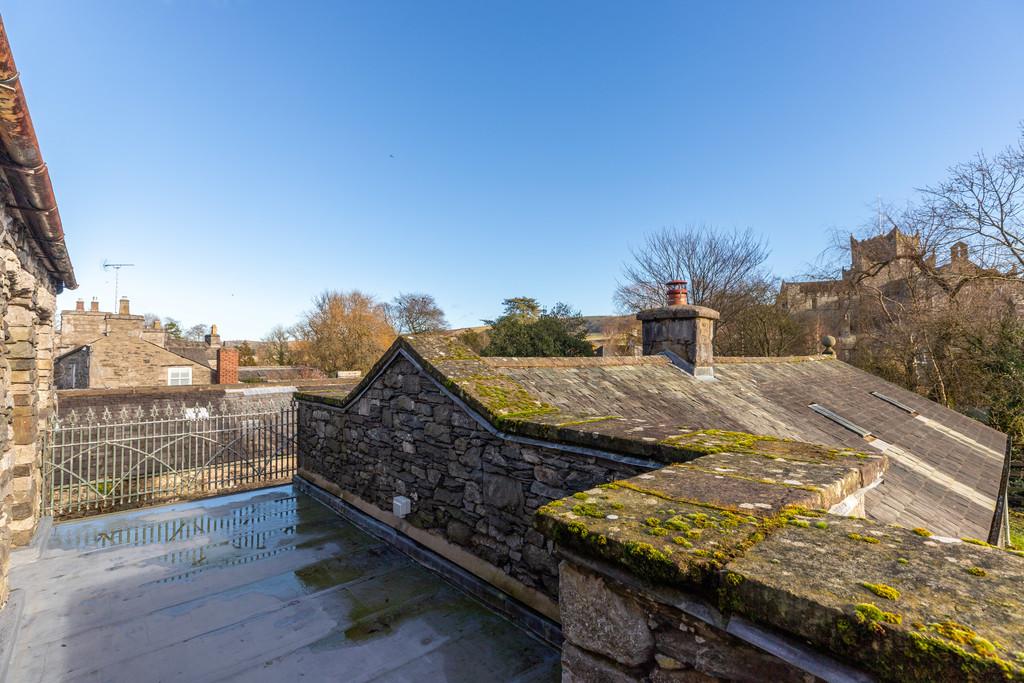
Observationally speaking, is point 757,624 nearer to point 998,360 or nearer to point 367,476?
point 367,476

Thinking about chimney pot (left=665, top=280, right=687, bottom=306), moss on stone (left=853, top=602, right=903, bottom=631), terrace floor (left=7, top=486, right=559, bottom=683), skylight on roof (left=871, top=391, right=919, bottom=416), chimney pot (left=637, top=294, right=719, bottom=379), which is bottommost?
terrace floor (left=7, top=486, right=559, bottom=683)

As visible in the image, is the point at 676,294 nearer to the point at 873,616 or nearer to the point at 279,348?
the point at 873,616

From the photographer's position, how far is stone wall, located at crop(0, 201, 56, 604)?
4379 mm

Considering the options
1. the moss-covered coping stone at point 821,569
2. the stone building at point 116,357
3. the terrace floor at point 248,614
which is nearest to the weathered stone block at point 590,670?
the moss-covered coping stone at point 821,569

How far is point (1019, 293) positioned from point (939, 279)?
89.8 inches

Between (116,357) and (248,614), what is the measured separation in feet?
78.3

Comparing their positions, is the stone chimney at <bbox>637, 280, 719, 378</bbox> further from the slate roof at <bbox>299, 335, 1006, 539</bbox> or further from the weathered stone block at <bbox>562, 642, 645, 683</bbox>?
the weathered stone block at <bbox>562, 642, 645, 683</bbox>

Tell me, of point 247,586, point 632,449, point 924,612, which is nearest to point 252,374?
point 247,586

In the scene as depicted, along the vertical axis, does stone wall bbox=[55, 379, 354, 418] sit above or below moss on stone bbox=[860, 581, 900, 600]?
below

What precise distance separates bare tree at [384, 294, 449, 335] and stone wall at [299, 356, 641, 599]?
1359 inches

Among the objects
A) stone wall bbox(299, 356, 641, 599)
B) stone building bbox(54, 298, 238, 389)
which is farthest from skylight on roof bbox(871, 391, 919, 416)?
stone building bbox(54, 298, 238, 389)

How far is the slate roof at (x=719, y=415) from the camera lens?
13.4 ft

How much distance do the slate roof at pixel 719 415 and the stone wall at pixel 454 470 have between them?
226mm

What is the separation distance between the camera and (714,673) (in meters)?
1.40
